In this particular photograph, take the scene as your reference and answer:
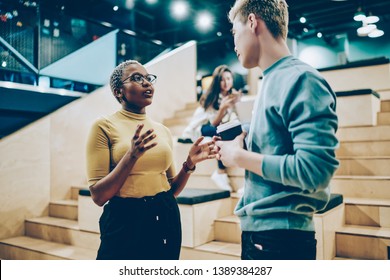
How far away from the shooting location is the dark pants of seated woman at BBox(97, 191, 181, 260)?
118cm

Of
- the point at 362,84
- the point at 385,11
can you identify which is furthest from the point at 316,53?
the point at 362,84

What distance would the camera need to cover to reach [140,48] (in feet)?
15.1

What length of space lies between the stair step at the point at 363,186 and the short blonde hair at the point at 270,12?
5.53ft

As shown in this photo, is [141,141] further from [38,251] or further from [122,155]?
[38,251]

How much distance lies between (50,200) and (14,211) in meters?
0.42

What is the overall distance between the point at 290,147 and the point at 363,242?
4.87ft

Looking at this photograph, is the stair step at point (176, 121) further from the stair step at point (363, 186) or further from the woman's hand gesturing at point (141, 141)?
the woman's hand gesturing at point (141, 141)

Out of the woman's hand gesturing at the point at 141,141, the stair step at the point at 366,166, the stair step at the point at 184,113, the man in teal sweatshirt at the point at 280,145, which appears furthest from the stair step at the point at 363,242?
the stair step at the point at 184,113

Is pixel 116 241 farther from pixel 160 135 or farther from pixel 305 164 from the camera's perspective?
pixel 305 164

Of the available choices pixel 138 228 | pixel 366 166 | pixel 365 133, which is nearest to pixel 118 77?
pixel 138 228

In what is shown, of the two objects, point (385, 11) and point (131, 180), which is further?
point (385, 11)

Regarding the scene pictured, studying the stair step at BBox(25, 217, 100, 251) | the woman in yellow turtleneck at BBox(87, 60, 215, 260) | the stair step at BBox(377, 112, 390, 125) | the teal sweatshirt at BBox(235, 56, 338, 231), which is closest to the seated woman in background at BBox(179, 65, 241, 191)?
the stair step at BBox(25, 217, 100, 251)

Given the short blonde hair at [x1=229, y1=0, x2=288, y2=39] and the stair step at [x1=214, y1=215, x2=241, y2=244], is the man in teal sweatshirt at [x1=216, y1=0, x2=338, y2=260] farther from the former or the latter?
the stair step at [x1=214, y1=215, x2=241, y2=244]

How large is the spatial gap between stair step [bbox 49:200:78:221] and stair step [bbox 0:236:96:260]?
0.34 meters
